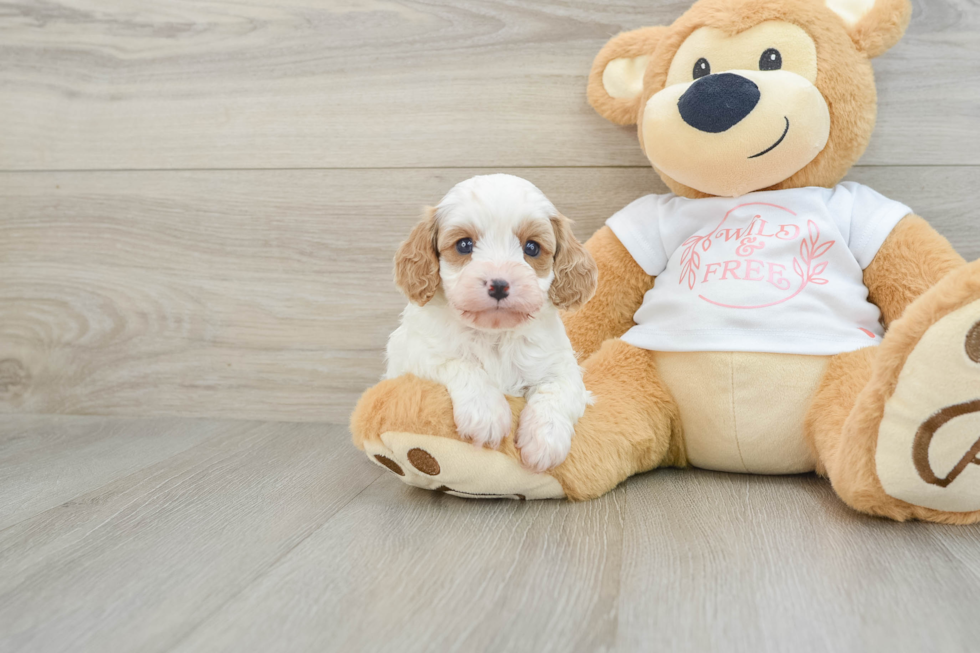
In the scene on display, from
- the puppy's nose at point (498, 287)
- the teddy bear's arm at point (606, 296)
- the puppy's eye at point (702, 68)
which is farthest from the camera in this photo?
the teddy bear's arm at point (606, 296)

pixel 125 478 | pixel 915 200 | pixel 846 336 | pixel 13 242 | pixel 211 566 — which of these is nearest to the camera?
pixel 211 566

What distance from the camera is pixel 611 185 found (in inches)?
52.9

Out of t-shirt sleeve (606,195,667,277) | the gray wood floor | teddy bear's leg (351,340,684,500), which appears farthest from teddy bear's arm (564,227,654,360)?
the gray wood floor

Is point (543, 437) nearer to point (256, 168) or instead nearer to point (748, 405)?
point (748, 405)

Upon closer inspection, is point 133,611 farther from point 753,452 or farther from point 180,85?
point 180,85

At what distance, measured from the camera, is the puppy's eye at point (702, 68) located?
1.07 m

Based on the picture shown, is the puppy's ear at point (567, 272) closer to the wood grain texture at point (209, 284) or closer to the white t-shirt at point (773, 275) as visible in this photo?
the white t-shirt at point (773, 275)

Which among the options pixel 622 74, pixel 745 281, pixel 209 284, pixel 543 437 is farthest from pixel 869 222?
pixel 209 284

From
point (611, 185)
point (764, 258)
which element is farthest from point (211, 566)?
point (611, 185)

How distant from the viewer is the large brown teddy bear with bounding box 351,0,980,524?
93 centimetres

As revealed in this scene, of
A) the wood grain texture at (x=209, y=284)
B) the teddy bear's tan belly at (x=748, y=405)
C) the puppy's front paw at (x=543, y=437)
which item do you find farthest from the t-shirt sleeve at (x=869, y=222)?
the puppy's front paw at (x=543, y=437)

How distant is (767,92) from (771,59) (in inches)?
3.1

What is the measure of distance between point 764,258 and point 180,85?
122 centimetres

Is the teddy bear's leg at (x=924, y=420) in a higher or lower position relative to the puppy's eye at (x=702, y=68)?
lower
